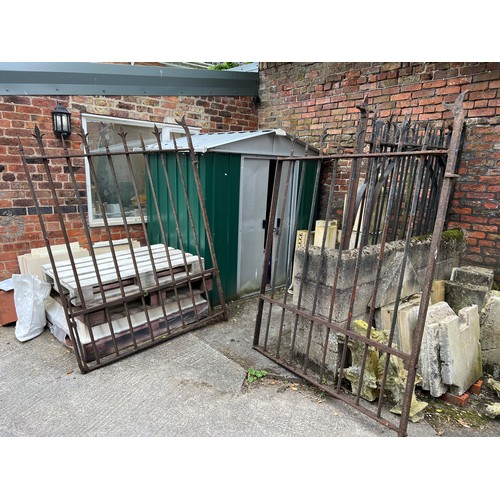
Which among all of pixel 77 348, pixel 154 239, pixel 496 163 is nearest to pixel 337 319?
pixel 77 348

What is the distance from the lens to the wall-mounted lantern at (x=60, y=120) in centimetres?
393

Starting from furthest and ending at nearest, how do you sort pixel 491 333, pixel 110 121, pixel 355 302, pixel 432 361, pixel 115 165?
pixel 115 165 → pixel 110 121 → pixel 491 333 → pixel 355 302 → pixel 432 361

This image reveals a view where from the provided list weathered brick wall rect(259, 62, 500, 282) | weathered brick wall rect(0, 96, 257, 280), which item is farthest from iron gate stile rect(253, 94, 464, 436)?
weathered brick wall rect(0, 96, 257, 280)

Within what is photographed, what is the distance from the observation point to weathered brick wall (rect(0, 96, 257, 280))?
12.5ft

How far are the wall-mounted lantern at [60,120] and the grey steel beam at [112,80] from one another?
8.8 inches

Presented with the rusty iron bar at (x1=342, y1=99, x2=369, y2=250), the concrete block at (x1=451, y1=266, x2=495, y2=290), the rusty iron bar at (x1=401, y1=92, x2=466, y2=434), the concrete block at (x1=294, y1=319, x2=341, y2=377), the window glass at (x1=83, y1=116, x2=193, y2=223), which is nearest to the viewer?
the rusty iron bar at (x1=401, y1=92, x2=466, y2=434)

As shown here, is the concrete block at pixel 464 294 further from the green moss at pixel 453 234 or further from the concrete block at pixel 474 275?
the green moss at pixel 453 234

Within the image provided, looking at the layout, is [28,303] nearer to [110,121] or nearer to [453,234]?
[110,121]

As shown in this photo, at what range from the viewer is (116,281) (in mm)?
3287

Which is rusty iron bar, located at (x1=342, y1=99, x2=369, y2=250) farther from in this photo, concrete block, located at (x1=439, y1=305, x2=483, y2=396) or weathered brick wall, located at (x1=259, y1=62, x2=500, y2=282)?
concrete block, located at (x1=439, y1=305, x2=483, y2=396)

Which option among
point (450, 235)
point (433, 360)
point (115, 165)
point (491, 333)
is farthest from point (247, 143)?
point (491, 333)

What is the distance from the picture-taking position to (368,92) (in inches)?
178

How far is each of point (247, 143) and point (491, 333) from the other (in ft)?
10.9

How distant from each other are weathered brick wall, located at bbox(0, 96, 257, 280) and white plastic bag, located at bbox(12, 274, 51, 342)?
0.72m
